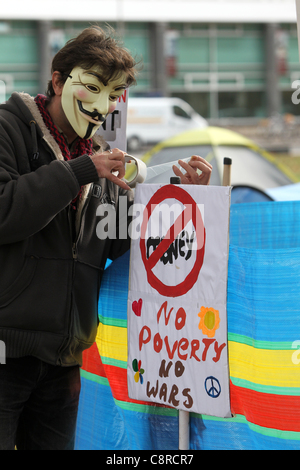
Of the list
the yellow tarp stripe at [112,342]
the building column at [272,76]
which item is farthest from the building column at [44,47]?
the yellow tarp stripe at [112,342]

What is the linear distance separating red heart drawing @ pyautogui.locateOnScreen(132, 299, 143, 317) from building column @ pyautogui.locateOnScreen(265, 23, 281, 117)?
86.1ft

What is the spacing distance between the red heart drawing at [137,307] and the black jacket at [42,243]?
0.21 metres

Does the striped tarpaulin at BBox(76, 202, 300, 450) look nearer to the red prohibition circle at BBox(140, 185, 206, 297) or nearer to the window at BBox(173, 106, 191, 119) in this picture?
the red prohibition circle at BBox(140, 185, 206, 297)

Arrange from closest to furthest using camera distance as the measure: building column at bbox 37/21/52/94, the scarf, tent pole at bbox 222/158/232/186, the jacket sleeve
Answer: the jacket sleeve → the scarf → tent pole at bbox 222/158/232/186 → building column at bbox 37/21/52/94

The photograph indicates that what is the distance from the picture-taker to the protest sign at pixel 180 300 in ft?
6.33

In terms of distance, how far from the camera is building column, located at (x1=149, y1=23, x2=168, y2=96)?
2594 cm

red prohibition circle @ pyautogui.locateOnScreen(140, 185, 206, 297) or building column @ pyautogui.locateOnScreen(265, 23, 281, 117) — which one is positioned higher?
building column @ pyautogui.locateOnScreen(265, 23, 281, 117)

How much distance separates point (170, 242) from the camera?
2.04 m

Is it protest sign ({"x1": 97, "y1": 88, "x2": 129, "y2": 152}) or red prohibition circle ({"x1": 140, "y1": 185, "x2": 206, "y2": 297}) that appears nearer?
red prohibition circle ({"x1": 140, "y1": 185, "x2": 206, "y2": 297})

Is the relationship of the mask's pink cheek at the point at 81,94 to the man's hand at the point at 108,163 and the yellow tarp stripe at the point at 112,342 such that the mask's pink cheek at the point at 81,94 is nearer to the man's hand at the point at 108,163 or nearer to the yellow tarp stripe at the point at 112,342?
the man's hand at the point at 108,163

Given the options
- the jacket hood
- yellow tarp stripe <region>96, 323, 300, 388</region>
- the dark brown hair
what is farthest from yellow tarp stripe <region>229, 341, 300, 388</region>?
the dark brown hair

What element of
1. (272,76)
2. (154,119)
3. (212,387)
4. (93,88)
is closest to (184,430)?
(212,387)

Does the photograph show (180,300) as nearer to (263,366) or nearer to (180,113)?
(263,366)

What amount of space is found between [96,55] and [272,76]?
26.6 metres
